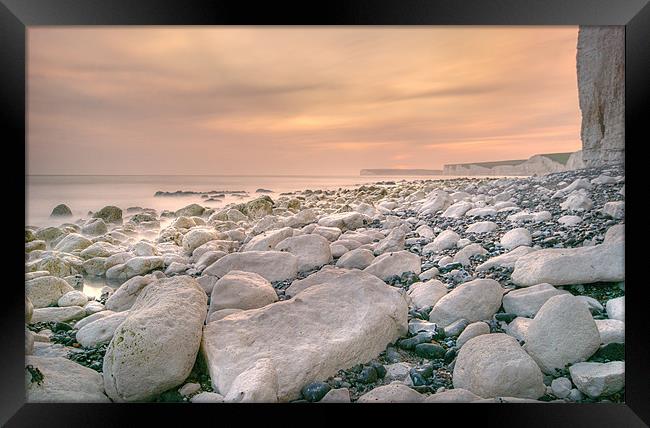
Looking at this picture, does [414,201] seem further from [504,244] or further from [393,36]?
[393,36]

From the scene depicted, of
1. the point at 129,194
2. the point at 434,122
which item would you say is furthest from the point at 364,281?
the point at 129,194

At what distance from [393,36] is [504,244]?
4.97 ft

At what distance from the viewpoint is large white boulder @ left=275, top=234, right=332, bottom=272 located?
305 cm

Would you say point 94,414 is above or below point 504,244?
below

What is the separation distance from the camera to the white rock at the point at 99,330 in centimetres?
262

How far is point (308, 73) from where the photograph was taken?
283cm

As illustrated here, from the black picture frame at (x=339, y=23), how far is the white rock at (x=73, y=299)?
31cm

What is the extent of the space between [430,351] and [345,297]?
0.57 meters

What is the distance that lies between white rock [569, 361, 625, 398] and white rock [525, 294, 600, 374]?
5cm

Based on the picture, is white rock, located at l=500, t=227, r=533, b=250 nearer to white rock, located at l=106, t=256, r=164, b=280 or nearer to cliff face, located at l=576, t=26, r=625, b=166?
cliff face, located at l=576, t=26, r=625, b=166

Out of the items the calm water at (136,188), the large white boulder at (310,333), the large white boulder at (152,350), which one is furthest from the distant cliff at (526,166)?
the large white boulder at (152,350)

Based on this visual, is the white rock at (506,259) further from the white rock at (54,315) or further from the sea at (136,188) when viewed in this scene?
the white rock at (54,315)

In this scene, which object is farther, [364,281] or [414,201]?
[414,201]

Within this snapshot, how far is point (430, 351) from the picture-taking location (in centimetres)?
253
